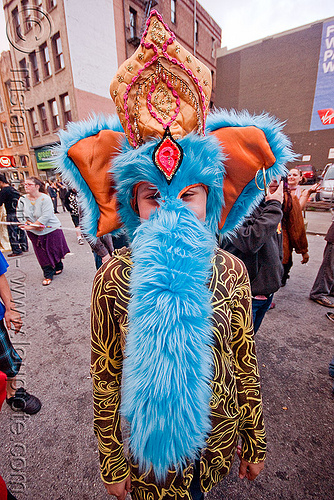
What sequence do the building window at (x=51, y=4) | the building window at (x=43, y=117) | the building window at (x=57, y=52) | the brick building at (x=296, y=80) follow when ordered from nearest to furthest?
the building window at (x=51, y=4), the building window at (x=57, y=52), the building window at (x=43, y=117), the brick building at (x=296, y=80)

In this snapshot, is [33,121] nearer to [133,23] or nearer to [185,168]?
[133,23]

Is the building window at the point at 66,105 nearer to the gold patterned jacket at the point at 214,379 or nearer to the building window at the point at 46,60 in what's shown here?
the building window at the point at 46,60

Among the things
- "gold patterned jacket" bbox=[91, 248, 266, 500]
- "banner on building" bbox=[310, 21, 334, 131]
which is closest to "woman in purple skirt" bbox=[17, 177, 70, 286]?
"gold patterned jacket" bbox=[91, 248, 266, 500]

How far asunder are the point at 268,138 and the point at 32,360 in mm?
3015

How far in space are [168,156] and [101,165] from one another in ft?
1.13

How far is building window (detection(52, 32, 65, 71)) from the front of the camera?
42.6 ft

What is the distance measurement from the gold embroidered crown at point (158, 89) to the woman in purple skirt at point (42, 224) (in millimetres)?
3976

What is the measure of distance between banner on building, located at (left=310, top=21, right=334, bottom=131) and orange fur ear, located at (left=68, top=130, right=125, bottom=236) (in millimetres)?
22732

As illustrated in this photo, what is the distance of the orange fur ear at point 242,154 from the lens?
980mm

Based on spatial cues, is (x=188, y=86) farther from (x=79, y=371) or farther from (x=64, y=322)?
(x=64, y=322)

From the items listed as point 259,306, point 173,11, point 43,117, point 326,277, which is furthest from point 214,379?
point 173,11

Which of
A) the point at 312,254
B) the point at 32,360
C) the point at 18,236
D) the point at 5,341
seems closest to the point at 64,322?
the point at 32,360

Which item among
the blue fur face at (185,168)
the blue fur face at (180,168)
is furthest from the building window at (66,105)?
the blue fur face at (180,168)

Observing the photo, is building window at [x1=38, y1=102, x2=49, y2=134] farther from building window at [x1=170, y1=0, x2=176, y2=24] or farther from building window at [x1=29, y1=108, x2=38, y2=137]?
building window at [x1=170, y1=0, x2=176, y2=24]
